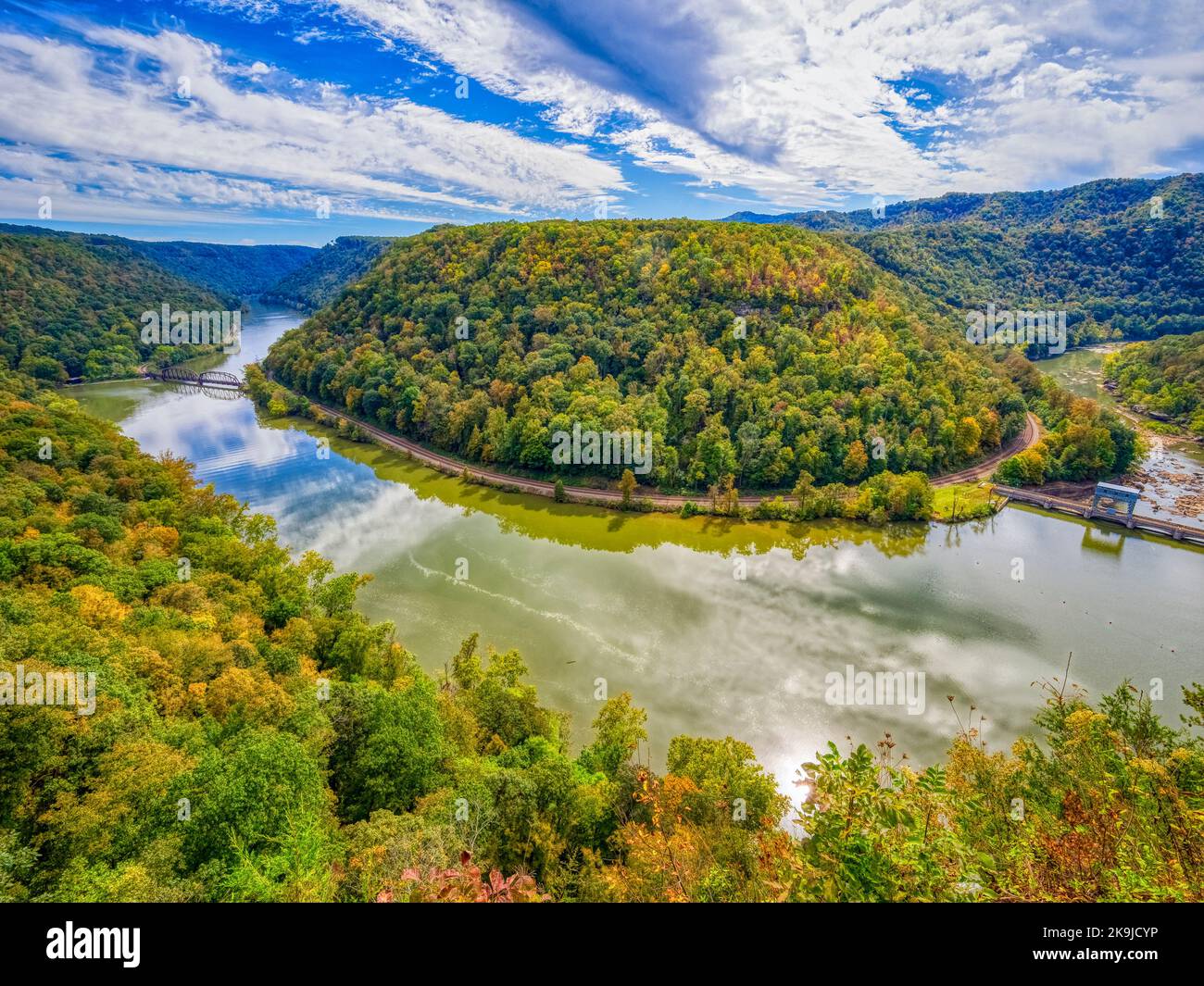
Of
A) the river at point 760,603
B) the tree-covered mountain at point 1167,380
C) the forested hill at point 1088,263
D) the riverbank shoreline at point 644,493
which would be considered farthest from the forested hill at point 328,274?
the tree-covered mountain at point 1167,380

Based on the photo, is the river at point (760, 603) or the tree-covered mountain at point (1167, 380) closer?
the river at point (760, 603)

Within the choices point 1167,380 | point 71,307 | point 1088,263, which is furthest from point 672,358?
point 1088,263

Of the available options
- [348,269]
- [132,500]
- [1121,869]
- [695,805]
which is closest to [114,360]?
[132,500]

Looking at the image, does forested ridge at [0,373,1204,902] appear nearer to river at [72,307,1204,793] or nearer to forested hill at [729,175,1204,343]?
river at [72,307,1204,793]

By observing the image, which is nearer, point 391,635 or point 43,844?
point 43,844

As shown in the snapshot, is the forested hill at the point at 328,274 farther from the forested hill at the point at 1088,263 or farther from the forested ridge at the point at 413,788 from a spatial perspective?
the forested ridge at the point at 413,788
